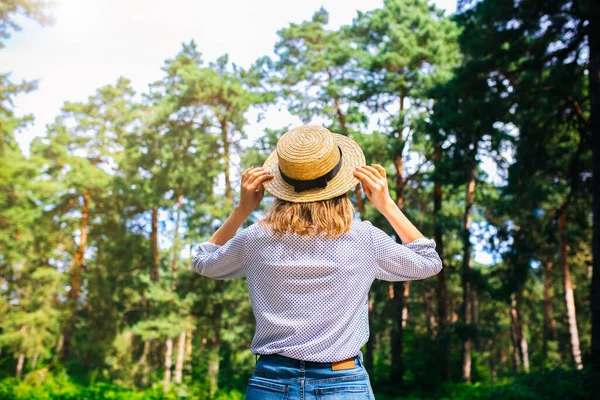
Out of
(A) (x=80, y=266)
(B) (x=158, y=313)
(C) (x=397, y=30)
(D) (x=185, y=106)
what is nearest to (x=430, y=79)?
(C) (x=397, y=30)

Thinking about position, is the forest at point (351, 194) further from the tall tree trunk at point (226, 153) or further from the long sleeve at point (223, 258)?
the long sleeve at point (223, 258)

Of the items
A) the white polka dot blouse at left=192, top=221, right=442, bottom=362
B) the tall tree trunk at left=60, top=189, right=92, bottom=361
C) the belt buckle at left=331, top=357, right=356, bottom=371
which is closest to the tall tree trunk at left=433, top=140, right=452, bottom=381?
the white polka dot blouse at left=192, top=221, right=442, bottom=362

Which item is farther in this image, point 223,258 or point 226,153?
point 226,153

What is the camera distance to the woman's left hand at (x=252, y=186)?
2.13 metres

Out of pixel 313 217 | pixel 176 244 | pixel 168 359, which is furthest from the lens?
pixel 168 359

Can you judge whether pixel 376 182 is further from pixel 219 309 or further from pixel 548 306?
pixel 548 306

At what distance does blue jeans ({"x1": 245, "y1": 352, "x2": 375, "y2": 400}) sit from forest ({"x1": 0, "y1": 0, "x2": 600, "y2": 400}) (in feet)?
23.4

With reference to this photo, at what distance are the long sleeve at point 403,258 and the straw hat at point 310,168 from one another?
216 millimetres

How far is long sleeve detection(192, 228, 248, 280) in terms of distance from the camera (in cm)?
200

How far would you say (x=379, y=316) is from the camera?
62.4 ft

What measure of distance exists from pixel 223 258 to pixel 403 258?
0.65 m

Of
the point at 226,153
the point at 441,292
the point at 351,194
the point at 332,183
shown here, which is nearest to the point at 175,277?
the point at 226,153

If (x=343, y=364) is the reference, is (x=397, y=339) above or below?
above

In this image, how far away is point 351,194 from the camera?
1981cm
